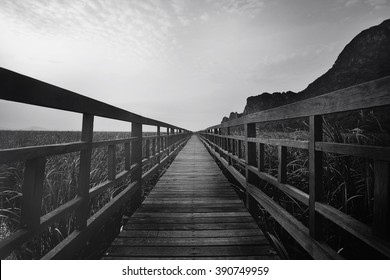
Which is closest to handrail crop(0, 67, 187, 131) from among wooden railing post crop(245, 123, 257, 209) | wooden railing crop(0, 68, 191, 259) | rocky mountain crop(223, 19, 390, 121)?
wooden railing crop(0, 68, 191, 259)

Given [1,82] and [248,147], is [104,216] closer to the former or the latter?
[1,82]

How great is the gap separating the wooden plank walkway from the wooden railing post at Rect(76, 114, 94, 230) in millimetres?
337

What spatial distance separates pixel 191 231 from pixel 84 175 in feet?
3.49

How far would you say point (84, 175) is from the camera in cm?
162

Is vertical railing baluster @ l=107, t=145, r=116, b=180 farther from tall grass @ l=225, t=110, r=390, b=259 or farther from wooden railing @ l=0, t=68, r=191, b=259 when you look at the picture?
tall grass @ l=225, t=110, r=390, b=259

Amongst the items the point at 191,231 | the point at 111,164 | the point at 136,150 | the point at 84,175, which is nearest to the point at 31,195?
the point at 84,175

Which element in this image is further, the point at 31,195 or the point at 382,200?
the point at 31,195

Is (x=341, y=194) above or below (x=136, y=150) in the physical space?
below

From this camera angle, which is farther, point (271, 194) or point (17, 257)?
point (271, 194)

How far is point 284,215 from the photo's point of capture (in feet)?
5.99

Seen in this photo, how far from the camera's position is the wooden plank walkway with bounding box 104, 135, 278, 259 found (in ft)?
5.54

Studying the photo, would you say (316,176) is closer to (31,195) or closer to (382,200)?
(382,200)

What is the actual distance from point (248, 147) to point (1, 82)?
2.43 meters
